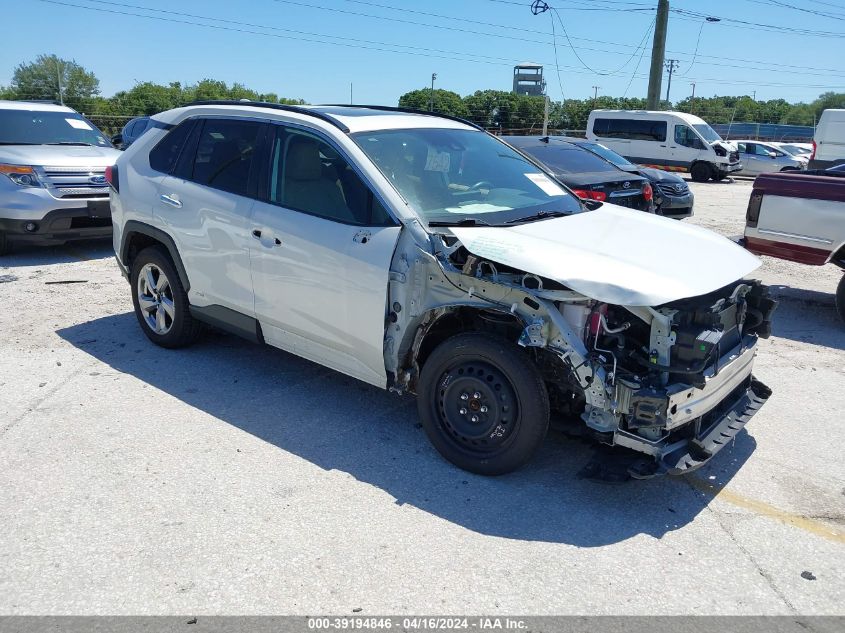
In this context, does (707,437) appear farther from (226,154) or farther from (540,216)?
(226,154)

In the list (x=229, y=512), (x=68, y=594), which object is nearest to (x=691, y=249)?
(x=229, y=512)

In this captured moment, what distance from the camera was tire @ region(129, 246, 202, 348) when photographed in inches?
215

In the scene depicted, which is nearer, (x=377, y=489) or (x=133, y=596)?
(x=133, y=596)

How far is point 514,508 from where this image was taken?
362 cm

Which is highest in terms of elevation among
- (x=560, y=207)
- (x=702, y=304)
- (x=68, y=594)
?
(x=560, y=207)

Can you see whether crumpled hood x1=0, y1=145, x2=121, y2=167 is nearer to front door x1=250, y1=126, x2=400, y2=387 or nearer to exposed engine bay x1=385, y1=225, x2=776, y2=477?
front door x1=250, y1=126, x2=400, y2=387

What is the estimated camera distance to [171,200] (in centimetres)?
525

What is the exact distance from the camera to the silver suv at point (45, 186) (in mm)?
8516

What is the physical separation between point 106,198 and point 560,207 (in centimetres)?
658

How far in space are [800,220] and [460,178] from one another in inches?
170

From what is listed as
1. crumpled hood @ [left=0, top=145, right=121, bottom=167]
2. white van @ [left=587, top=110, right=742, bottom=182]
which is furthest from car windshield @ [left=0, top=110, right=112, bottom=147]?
white van @ [left=587, top=110, right=742, bottom=182]

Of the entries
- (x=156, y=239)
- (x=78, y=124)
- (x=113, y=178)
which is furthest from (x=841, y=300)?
(x=78, y=124)

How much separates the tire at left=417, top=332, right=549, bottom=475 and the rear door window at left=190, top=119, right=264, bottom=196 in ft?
6.38

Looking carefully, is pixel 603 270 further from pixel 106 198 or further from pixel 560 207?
pixel 106 198
